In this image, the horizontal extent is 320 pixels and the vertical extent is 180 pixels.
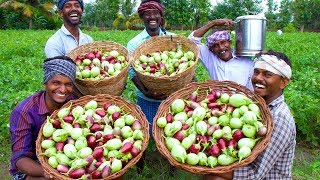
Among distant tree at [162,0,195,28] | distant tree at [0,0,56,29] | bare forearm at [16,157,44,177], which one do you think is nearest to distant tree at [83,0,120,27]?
distant tree at [162,0,195,28]

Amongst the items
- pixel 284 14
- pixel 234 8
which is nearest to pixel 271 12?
pixel 284 14

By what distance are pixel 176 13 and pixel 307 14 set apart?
1623 cm

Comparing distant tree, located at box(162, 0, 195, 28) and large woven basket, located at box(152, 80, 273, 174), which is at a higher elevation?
large woven basket, located at box(152, 80, 273, 174)

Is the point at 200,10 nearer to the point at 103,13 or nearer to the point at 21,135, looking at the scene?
the point at 103,13

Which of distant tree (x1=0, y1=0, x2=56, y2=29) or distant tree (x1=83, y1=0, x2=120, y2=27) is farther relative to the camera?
distant tree (x1=83, y1=0, x2=120, y2=27)

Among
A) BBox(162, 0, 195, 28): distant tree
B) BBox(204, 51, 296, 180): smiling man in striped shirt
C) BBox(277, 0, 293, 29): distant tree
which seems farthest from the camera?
BBox(277, 0, 293, 29): distant tree

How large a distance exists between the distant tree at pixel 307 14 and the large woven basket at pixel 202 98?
1555 inches

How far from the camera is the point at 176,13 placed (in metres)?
32.2

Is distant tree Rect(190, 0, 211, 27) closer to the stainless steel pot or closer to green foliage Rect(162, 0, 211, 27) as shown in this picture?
green foliage Rect(162, 0, 211, 27)

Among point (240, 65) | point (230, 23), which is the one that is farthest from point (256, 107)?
point (230, 23)

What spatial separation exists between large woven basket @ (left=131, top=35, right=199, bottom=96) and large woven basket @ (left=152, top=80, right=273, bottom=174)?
0.24 m

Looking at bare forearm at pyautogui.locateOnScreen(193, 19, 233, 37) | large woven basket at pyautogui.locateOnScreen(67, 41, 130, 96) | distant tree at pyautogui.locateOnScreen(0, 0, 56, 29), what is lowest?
distant tree at pyautogui.locateOnScreen(0, 0, 56, 29)

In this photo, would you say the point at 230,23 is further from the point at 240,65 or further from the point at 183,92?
the point at 183,92

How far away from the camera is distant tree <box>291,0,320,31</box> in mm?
39500
